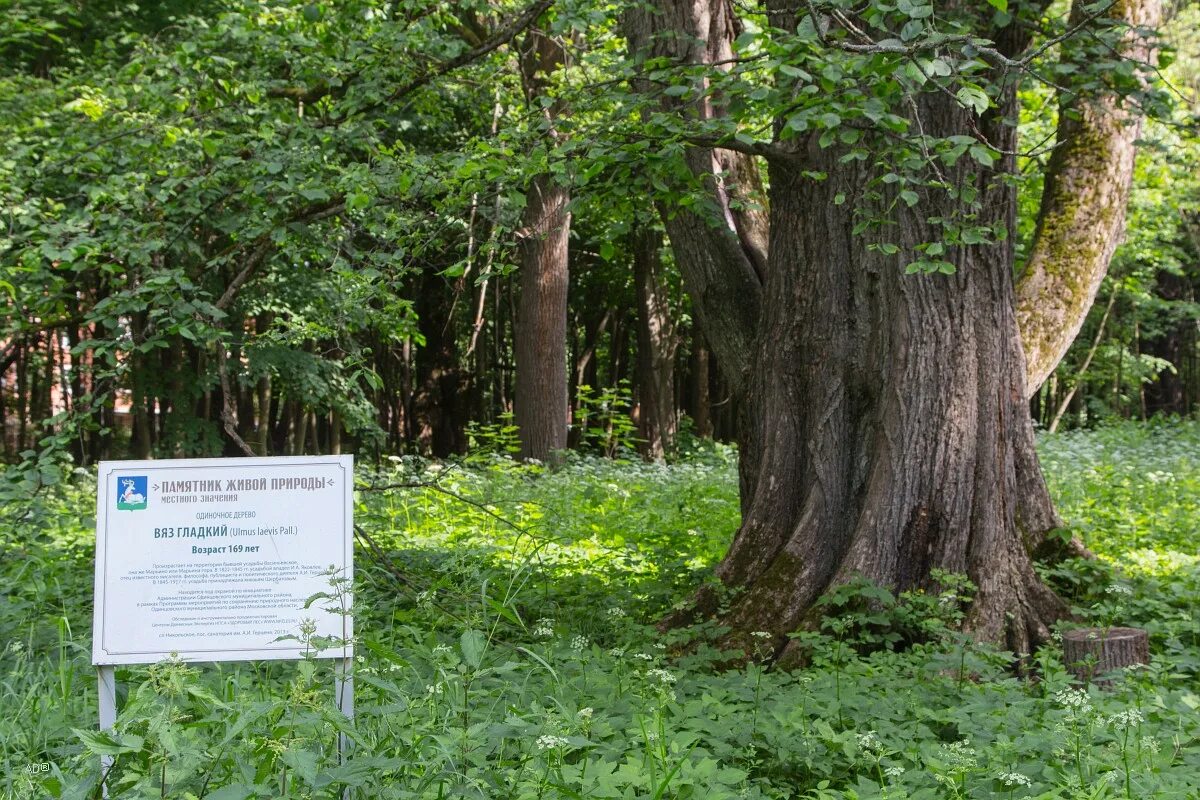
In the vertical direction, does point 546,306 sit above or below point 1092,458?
above

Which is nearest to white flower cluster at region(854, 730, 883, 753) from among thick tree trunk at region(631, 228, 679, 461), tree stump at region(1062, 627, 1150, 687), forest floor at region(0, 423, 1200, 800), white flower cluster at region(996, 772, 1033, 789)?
forest floor at region(0, 423, 1200, 800)

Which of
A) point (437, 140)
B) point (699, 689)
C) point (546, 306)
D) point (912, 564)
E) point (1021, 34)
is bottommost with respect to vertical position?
point (699, 689)

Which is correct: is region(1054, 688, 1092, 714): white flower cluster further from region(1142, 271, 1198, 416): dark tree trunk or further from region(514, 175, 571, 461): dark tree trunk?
region(1142, 271, 1198, 416): dark tree trunk

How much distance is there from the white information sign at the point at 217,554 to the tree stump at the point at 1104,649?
362 centimetres

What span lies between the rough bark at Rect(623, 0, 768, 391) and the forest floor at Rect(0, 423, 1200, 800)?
167 centimetres

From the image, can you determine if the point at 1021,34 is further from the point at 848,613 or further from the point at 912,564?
the point at 848,613

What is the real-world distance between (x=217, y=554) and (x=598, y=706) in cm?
156

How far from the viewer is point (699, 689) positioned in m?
4.82

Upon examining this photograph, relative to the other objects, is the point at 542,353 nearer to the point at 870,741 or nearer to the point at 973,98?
the point at 973,98

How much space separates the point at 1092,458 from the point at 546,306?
7974mm

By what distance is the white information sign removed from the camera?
12.1 feet

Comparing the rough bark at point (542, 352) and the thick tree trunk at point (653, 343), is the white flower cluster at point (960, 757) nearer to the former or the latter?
the rough bark at point (542, 352)

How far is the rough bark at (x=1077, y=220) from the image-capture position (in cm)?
722

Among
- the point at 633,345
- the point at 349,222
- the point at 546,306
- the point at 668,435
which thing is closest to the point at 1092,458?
the point at 546,306
